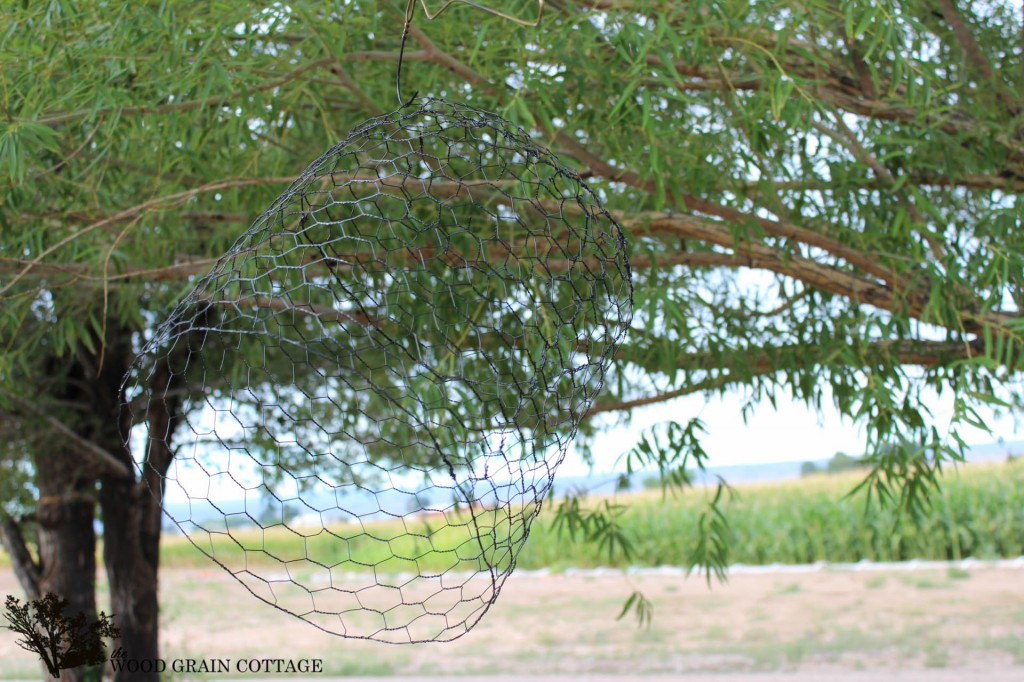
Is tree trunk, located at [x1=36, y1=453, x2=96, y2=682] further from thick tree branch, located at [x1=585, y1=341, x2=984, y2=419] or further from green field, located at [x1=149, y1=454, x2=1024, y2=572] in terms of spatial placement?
green field, located at [x1=149, y1=454, x2=1024, y2=572]

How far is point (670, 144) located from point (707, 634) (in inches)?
191

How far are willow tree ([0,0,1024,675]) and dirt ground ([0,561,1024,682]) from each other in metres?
2.97

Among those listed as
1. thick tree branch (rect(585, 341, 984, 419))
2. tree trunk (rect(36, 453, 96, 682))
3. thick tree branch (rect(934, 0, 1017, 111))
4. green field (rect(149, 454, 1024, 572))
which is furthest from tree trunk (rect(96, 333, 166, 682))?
green field (rect(149, 454, 1024, 572))

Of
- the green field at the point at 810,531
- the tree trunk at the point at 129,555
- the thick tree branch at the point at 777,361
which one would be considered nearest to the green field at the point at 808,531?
the green field at the point at 810,531

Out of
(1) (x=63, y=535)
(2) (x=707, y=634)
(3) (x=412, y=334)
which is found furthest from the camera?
(2) (x=707, y=634)

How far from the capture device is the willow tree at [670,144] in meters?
1.53

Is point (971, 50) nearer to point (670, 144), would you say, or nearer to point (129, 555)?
point (670, 144)

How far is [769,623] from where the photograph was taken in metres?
6.24

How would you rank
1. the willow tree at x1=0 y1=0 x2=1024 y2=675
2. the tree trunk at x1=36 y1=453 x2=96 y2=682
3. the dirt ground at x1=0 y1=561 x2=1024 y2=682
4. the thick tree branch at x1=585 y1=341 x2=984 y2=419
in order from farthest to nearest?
the dirt ground at x1=0 y1=561 x2=1024 y2=682, the tree trunk at x1=36 y1=453 x2=96 y2=682, the thick tree branch at x1=585 y1=341 x2=984 y2=419, the willow tree at x1=0 y1=0 x2=1024 y2=675

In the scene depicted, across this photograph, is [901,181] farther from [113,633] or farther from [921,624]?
[921,624]

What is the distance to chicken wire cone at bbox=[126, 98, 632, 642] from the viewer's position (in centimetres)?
86

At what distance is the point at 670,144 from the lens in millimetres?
1724

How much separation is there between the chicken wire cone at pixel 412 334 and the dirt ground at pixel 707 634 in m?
1.91

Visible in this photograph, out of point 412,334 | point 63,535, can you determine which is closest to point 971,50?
point 412,334
